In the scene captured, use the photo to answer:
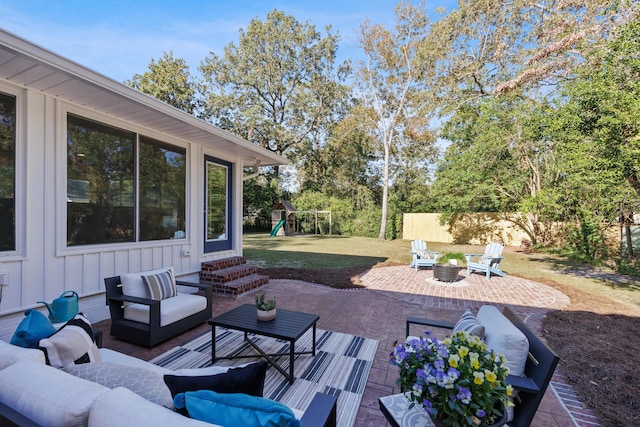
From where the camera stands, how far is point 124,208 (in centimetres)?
428

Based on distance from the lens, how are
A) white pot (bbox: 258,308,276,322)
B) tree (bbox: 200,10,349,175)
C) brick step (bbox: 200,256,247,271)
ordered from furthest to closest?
1. tree (bbox: 200,10,349,175)
2. brick step (bbox: 200,256,247,271)
3. white pot (bbox: 258,308,276,322)

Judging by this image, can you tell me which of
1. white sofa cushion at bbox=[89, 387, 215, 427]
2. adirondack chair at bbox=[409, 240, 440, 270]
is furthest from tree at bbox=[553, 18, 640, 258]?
white sofa cushion at bbox=[89, 387, 215, 427]

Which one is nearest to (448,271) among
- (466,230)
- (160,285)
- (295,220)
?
(160,285)

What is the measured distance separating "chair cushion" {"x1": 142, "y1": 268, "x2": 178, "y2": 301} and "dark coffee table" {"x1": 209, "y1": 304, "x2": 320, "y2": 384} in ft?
3.26

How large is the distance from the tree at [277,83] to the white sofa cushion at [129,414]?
2016 cm

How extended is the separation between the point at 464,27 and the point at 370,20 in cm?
493

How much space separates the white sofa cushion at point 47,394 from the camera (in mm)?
1040

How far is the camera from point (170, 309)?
3.28 meters

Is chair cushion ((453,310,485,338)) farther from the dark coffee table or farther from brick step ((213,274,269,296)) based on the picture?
brick step ((213,274,269,296))

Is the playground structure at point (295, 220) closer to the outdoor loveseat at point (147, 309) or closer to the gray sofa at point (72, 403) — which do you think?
the outdoor loveseat at point (147, 309)

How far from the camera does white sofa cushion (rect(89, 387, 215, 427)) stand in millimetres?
936

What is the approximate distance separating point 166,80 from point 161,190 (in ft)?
55.9

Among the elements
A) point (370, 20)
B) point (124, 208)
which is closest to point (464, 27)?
point (370, 20)

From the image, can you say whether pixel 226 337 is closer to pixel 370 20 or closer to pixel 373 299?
pixel 373 299
